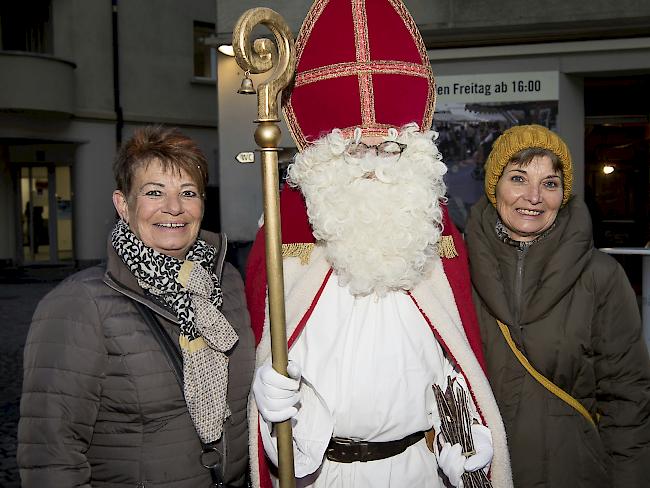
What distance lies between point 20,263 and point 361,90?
51.2ft

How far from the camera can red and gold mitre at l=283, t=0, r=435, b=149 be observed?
8.47ft

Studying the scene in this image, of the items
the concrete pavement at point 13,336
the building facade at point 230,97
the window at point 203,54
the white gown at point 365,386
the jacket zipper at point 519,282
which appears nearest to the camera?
the white gown at point 365,386

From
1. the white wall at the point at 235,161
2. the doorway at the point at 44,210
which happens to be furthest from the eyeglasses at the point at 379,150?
the doorway at the point at 44,210

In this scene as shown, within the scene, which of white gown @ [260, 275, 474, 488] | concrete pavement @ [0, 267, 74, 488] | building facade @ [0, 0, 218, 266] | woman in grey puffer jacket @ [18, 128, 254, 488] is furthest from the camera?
building facade @ [0, 0, 218, 266]

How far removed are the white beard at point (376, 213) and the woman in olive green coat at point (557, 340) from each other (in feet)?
1.41

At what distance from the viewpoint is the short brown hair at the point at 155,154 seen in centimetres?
232

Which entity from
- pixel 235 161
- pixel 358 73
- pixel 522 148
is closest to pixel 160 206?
pixel 358 73

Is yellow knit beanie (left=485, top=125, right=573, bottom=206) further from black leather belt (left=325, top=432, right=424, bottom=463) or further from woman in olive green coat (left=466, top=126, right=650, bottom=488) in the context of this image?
black leather belt (left=325, top=432, right=424, bottom=463)

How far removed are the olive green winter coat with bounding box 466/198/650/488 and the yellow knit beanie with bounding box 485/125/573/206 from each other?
0.25m

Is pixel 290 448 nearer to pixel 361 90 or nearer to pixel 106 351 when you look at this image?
pixel 106 351

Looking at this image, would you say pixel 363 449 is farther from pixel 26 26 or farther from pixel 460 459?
pixel 26 26

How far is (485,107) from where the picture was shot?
7641 mm

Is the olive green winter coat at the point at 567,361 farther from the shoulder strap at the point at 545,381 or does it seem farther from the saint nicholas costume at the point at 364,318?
the saint nicholas costume at the point at 364,318

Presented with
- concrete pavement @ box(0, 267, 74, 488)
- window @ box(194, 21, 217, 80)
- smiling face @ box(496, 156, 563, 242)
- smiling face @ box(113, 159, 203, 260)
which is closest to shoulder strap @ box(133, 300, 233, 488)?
smiling face @ box(113, 159, 203, 260)
